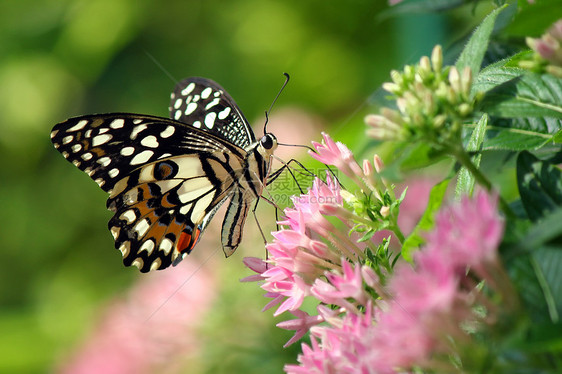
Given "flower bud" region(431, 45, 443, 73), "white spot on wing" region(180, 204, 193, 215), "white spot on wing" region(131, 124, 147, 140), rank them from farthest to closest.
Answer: "white spot on wing" region(180, 204, 193, 215) → "white spot on wing" region(131, 124, 147, 140) → "flower bud" region(431, 45, 443, 73)

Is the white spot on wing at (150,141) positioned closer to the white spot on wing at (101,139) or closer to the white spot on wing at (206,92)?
the white spot on wing at (101,139)

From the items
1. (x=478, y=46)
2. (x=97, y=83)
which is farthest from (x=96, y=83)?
(x=478, y=46)

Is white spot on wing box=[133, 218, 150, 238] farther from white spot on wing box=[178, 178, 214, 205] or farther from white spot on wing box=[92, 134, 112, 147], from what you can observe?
white spot on wing box=[92, 134, 112, 147]

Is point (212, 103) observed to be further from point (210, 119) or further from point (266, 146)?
point (266, 146)

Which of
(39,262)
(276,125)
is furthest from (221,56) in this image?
(39,262)

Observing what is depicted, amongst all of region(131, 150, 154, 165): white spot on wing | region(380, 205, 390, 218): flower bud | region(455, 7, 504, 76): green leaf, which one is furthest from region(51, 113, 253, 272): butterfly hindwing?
region(455, 7, 504, 76): green leaf

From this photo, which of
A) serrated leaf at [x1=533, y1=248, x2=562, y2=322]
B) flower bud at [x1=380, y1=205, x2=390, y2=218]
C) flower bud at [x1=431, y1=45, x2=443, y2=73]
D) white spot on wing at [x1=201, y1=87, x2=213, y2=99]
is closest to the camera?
serrated leaf at [x1=533, y1=248, x2=562, y2=322]
